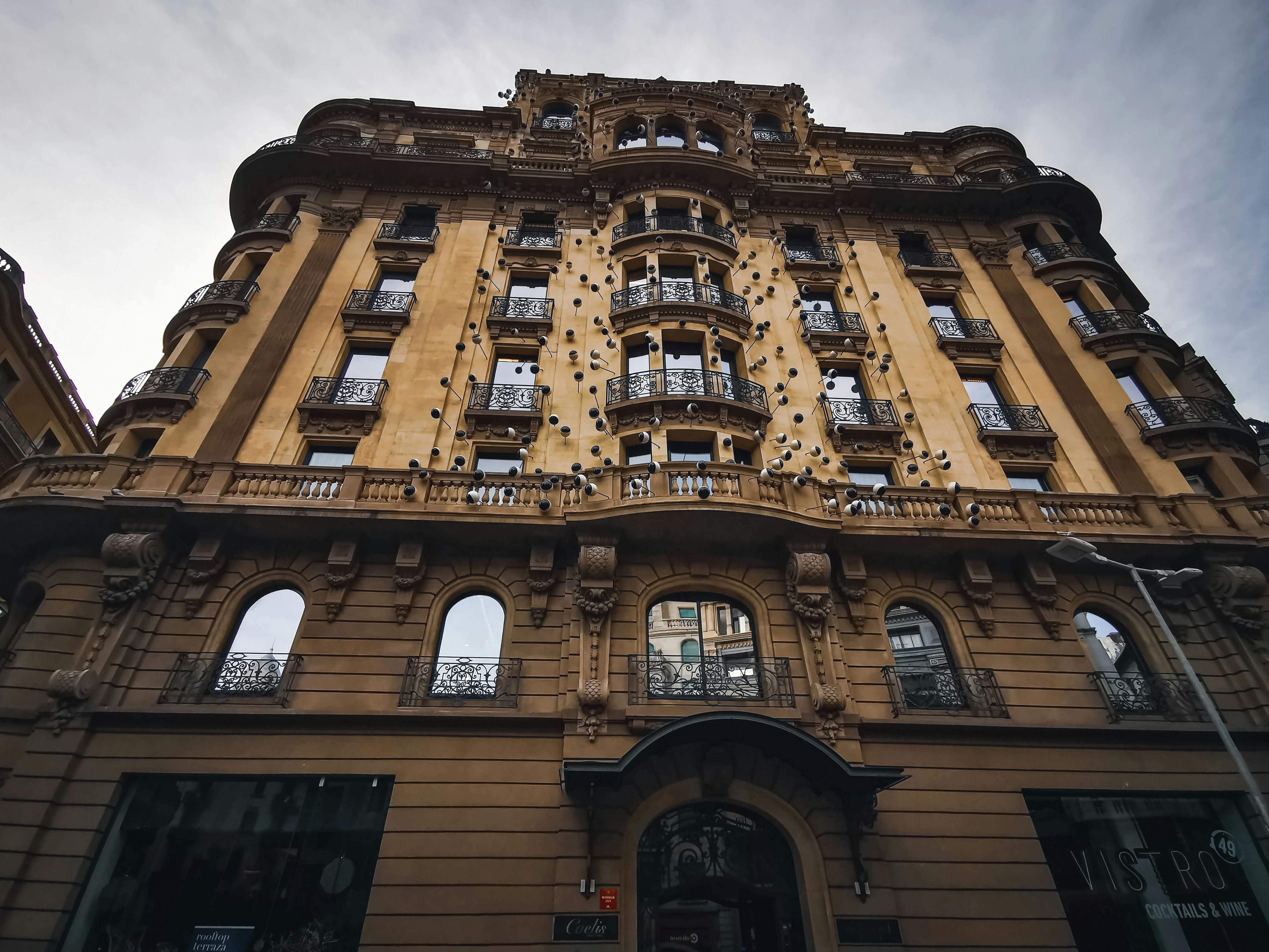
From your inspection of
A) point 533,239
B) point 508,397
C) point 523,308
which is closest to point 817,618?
point 508,397

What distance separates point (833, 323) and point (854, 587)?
33.4 ft

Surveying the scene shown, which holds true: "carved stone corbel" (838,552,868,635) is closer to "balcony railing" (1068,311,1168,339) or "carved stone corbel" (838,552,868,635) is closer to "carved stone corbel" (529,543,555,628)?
"carved stone corbel" (529,543,555,628)

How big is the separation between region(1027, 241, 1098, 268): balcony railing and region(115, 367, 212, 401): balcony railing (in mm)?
27253

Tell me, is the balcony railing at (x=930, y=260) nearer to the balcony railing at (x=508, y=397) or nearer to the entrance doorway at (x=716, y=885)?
the balcony railing at (x=508, y=397)

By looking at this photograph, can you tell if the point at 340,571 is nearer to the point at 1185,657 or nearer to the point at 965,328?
the point at 1185,657

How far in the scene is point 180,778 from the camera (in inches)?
473

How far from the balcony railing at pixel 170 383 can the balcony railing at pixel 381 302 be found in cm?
455

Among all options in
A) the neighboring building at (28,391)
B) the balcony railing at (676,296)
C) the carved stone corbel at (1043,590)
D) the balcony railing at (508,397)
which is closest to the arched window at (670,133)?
the balcony railing at (676,296)

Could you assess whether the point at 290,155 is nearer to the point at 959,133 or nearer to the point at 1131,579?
the point at 959,133

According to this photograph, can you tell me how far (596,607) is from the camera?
1366 centimetres

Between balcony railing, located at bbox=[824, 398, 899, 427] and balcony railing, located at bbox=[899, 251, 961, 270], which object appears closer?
balcony railing, located at bbox=[824, 398, 899, 427]

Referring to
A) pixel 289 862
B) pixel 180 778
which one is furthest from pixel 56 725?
pixel 289 862

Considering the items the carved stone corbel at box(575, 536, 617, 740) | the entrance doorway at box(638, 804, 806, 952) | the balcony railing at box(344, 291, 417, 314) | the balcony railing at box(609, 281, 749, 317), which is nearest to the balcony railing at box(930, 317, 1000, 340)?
the balcony railing at box(609, 281, 749, 317)

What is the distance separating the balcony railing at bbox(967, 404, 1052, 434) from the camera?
1845 cm
